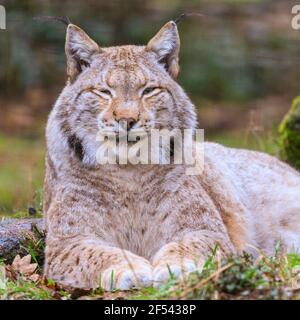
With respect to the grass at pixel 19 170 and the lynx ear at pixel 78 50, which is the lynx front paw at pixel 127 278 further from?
the grass at pixel 19 170

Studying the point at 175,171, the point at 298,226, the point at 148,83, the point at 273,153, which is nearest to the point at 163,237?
the point at 175,171

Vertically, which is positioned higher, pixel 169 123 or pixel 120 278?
pixel 169 123

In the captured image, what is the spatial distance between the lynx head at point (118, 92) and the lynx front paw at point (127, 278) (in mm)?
943

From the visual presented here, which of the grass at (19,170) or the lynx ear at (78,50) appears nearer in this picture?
the lynx ear at (78,50)

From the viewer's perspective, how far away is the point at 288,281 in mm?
6504

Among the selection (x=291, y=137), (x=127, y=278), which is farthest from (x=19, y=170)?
(x=127, y=278)

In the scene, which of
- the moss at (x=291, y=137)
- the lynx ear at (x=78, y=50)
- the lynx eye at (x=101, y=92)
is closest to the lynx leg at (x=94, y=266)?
the lynx eye at (x=101, y=92)

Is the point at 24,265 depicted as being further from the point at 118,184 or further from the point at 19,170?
the point at 19,170

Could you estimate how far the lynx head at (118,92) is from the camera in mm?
7262

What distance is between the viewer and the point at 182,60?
17172mm

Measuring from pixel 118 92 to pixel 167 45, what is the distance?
65cm

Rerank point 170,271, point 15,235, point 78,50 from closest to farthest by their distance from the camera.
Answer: point 170,271 → point 78,50 → point 15,235

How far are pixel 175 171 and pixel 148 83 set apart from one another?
0.67 metres
